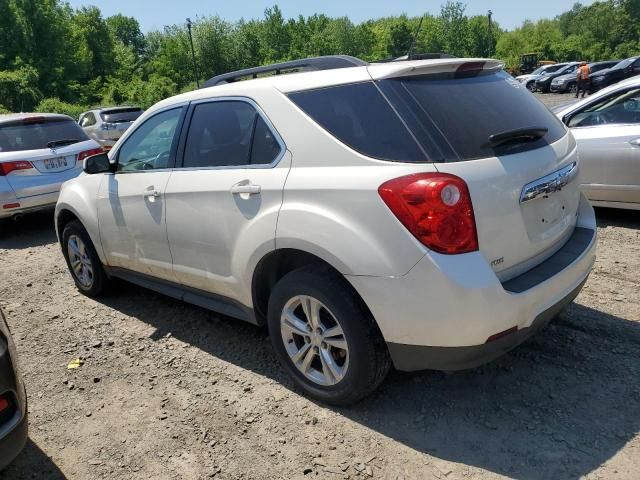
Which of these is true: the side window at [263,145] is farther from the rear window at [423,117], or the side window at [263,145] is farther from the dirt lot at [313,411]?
the dirt lot at [313,411]

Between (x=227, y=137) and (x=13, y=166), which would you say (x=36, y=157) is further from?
(x=227, y=137)

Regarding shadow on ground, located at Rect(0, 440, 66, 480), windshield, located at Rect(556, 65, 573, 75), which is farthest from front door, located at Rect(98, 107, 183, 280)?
windshield, located at Rect(556, 65, 573, 75)

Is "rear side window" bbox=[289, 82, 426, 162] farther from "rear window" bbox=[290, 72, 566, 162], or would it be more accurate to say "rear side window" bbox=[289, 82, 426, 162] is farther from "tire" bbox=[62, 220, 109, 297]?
"tire" bbox=[62, 220, 109, 297]

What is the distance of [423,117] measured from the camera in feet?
8.64

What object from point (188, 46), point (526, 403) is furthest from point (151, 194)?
point (188, 46)

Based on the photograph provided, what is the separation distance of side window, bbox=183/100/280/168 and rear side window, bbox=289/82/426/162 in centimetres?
32

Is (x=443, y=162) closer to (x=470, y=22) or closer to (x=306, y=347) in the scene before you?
(x=306, y=347)

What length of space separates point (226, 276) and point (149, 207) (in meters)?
0.91

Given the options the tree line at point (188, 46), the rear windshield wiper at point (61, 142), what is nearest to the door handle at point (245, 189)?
the rear windshield wiper at point (61, 142)

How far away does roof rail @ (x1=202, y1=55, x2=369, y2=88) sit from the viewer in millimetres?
3266

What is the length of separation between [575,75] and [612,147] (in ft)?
94.0

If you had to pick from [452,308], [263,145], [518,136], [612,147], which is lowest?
[612,147]

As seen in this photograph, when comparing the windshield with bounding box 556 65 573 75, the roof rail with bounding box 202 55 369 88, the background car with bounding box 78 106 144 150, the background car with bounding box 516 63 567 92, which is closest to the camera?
the roof rail with bounding box 202 55 369 88

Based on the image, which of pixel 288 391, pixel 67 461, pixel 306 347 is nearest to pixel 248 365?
pixel 288 391
